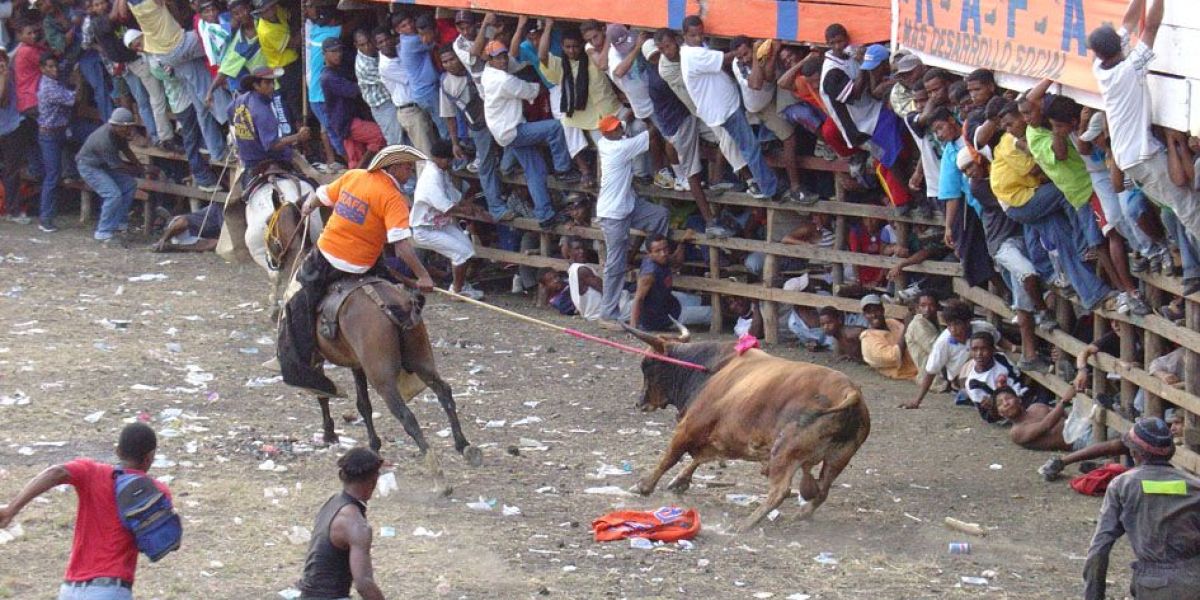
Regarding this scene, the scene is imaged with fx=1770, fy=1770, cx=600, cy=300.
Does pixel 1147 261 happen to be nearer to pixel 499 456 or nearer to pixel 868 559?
pixel 868 559

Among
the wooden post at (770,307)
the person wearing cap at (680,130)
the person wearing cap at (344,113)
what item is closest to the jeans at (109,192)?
the person wearing cap at (344,113)

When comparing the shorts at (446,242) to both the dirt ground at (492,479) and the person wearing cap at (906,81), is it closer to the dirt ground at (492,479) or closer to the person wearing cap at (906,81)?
the dirt ground at (492,479)

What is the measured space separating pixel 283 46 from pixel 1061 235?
363 inches

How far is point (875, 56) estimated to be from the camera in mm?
13484

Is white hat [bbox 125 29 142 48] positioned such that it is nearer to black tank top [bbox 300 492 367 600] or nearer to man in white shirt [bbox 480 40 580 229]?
man in white shirt [bbox 480 40 580 229]

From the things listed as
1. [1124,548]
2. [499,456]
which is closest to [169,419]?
[499,456]

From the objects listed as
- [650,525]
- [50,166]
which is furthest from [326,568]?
[50,166]

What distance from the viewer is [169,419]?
1229 cm

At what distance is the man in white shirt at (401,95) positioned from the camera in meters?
16.9

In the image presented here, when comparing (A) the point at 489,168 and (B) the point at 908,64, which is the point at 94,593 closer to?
(B) the point at 908,64

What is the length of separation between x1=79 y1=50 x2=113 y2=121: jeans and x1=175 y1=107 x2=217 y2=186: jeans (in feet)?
3.86

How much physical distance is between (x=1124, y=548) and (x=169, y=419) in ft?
21.0

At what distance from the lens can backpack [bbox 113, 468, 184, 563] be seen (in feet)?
22.3

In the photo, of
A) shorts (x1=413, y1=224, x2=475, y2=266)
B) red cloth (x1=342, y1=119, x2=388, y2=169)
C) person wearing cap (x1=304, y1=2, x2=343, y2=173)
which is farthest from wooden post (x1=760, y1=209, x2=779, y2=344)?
person wearing cap (x1=304, y1=2, x2=343, y2=173)
